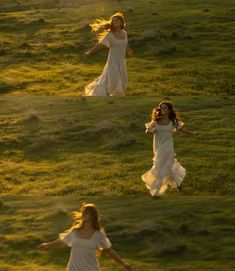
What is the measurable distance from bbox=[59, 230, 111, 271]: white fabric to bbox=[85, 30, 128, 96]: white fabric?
1678 centimetres

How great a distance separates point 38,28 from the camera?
181 ft

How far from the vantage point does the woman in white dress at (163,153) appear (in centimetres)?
2752

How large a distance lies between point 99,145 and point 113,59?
4.50 meters

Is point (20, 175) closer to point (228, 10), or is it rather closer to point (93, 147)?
point (93, 147)

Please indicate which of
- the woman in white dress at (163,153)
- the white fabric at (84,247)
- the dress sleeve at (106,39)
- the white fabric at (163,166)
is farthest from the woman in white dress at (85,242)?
the dress sleeve at (106,39)

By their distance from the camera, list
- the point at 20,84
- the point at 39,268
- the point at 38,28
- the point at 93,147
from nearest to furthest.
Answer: the point at 39,268, the point at 93,147, the point at 20,84, the point at 38,28

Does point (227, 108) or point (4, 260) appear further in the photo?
point (227, 108)

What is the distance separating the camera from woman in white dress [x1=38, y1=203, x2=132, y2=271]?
19.8 meters

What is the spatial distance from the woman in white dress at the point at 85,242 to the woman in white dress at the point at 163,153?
7.78m

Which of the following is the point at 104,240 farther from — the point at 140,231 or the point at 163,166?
the point at 163,166

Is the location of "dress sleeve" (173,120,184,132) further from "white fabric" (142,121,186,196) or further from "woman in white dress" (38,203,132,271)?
"woman in white dress" (38,203,132,271)

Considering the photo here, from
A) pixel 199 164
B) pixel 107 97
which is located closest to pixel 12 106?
pixel 107 97

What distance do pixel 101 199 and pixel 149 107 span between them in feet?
33.9

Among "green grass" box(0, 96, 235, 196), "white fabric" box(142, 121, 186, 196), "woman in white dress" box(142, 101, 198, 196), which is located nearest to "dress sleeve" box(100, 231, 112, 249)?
"woman in white dress" box(142, 101, 198, 196)
